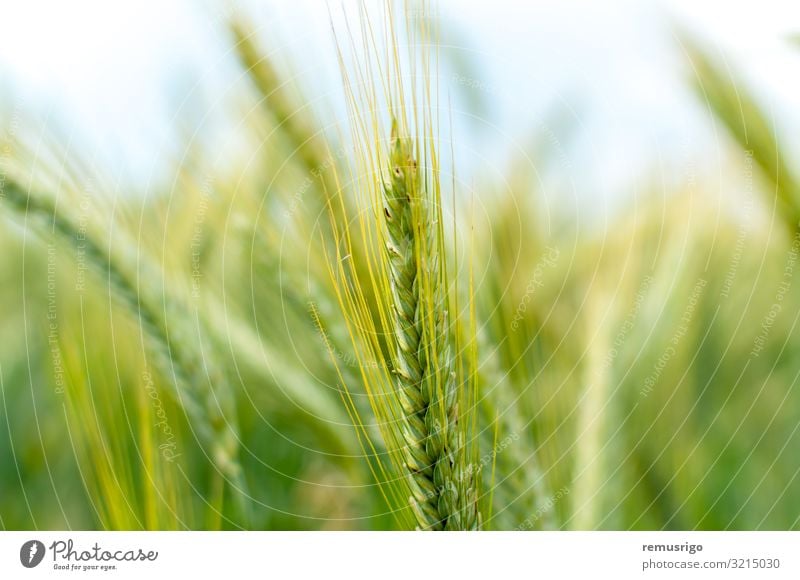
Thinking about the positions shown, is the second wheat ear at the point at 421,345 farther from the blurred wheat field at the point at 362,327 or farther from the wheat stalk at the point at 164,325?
the wheat stalk at the point at 164,325

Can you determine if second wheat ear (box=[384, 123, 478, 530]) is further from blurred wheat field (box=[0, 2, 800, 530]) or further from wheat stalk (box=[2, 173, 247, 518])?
wheat stalk (box=[2, 173, 247, 518])

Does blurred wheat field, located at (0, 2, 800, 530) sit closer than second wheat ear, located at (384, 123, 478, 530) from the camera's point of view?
No

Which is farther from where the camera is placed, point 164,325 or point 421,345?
point 164,325

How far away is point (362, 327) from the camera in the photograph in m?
0.47

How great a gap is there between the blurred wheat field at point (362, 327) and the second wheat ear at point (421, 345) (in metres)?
0.03

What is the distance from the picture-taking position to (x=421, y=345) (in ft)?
1.27

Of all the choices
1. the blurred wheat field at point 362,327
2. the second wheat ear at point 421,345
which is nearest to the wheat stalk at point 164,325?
the blurred wheat field at point 362,327

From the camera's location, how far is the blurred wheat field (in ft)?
1.63

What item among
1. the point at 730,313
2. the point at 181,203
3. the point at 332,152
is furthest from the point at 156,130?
the point at 730,313

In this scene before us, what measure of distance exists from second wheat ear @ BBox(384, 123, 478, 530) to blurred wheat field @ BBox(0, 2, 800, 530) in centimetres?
3

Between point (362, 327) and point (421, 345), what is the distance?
0.09m

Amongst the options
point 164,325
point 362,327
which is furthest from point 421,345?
point 164,325

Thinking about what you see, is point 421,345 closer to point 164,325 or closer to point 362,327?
point 362,327

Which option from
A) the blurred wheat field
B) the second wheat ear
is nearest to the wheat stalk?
the blurred wheat field
